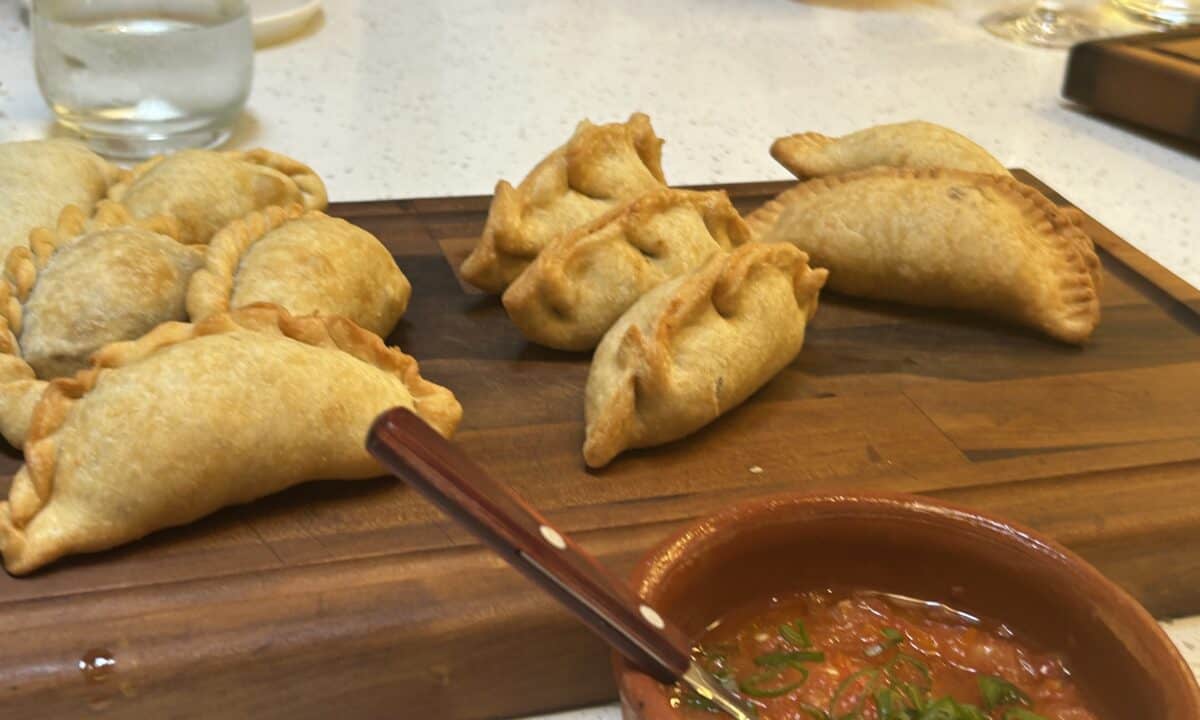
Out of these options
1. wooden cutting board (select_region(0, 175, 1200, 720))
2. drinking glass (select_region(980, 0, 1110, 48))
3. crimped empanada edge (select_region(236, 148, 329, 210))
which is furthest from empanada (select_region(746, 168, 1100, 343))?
drinking glass (select_region(980, 0, 1110, 48))

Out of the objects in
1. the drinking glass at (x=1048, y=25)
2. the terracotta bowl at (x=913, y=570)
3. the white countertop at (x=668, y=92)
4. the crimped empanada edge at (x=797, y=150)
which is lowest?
the white countertop at (x=668, y=92)

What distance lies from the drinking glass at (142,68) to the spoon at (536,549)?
1.20 meters

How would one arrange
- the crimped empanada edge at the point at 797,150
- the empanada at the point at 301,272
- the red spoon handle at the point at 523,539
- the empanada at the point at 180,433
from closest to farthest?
the red spoon handle at the point at 523,539
the empanada at the point at 180,433
the empanada at the point at 301,272
the crimped empanada edge at the point at 797,150

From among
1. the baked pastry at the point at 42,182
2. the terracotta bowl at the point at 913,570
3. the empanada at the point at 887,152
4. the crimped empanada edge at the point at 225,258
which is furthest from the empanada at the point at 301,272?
the empanada at the point at 887,152

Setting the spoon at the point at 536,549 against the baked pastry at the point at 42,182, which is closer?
the spoon at the point at 536,549

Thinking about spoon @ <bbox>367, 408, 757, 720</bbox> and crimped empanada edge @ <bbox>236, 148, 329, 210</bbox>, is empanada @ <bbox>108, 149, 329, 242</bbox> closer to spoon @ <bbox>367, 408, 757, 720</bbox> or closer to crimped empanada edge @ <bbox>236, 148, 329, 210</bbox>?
crimped empanada edge @ <bbox>236, 148, 329, 210</bbox>

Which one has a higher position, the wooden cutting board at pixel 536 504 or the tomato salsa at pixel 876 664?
the tomato salsa at pixel 876 664

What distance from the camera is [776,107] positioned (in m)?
2.35

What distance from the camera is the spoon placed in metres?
0.67

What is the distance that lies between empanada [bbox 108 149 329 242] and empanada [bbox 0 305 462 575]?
323 millimetres

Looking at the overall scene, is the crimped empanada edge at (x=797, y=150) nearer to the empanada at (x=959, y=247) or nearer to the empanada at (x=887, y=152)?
the empanada at (x=887, y=152)

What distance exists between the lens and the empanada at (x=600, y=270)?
127 cm

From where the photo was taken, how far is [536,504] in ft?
3.48

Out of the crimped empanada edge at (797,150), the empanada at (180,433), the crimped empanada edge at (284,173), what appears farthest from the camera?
the crimped empanada edge at (797,150)
